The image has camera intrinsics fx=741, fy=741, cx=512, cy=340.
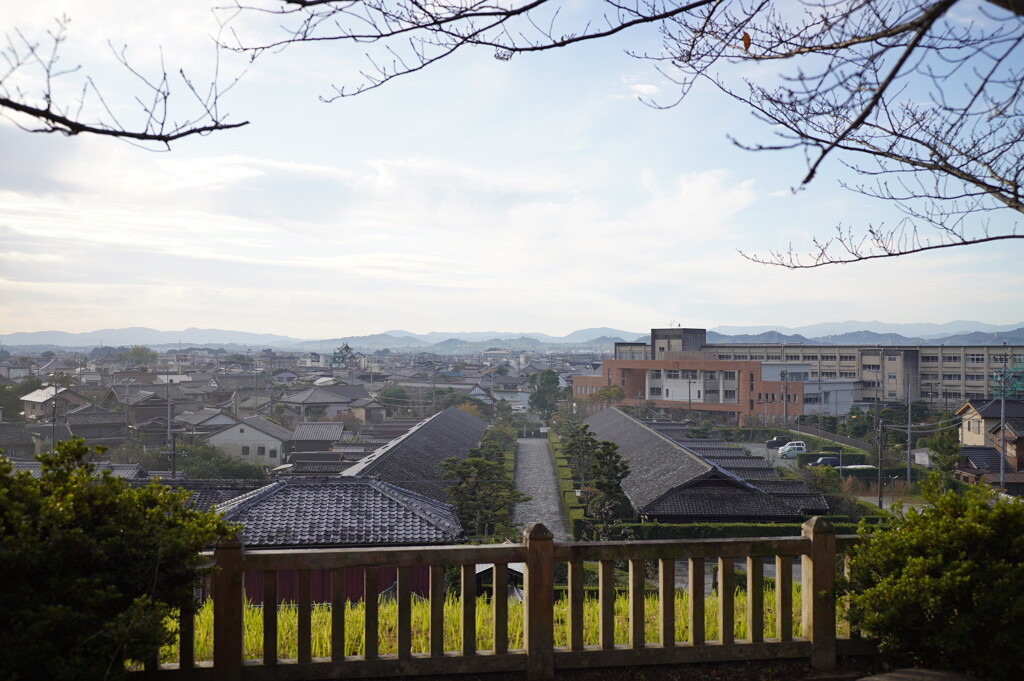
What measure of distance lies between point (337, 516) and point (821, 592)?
900 centimetres

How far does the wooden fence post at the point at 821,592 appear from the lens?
428cm

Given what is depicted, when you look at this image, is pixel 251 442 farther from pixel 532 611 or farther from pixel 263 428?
pixel 532 611

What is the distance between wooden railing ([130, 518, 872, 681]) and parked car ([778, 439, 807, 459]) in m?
32.3

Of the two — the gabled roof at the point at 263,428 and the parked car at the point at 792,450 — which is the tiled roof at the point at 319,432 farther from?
the parked car at the point at 792,450

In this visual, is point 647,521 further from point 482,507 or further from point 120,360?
point 120,360

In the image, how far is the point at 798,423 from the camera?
43062 mm

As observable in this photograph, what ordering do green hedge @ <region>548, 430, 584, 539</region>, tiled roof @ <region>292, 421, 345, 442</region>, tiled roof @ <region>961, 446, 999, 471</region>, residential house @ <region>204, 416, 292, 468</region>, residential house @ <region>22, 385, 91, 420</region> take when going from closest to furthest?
1. green hedge @ <region>548, 430, 584, 539</region>
2. tiled roof @ <region>961, 446, 999, 471</region>
3. residential house @ <region>204, 416, 292, 468</region>
4. tiled roof @ <region>292, 421, 345, 442</region>
5. residential house @ <region>22, 385, 91, 420</region>

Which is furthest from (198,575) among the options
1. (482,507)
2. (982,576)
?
(482,507)

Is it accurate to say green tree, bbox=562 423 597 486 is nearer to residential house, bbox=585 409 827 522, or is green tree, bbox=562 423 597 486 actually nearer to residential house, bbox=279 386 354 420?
residential house, bbox=585 409 827 522

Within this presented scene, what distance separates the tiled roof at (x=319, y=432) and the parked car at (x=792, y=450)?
69.1 ft

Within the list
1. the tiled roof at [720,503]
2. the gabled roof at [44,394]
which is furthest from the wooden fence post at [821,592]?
the gabled roof at [44,394]

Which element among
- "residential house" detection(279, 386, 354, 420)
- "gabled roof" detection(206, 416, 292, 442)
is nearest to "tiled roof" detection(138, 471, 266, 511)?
"gabled roof" detection(206, 416, 292, 442)

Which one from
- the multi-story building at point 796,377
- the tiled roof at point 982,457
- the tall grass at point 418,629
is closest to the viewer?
the tall grass at point 418,629

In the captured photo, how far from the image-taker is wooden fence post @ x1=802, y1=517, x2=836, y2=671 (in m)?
4.28
